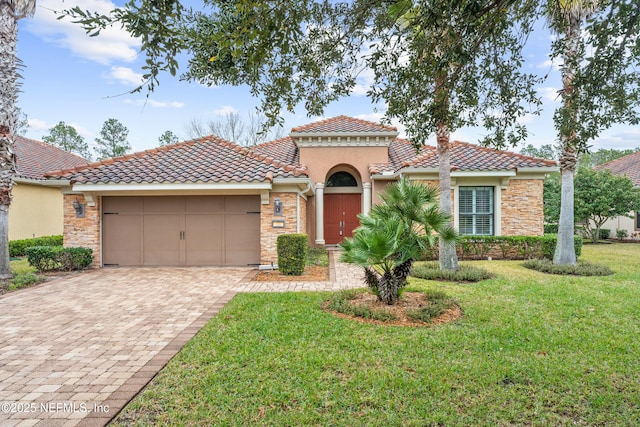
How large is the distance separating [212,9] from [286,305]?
542 cm

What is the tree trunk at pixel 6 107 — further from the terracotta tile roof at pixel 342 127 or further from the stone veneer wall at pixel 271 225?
the terracotta tile roof at pixel 342 127

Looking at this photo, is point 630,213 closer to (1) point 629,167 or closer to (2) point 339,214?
(1) point 629,167

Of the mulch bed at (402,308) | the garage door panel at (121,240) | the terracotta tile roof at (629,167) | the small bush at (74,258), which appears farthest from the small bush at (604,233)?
the small bush at (74,258)

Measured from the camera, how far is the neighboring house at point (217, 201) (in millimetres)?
11680

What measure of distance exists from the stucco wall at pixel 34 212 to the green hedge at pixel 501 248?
19433mm

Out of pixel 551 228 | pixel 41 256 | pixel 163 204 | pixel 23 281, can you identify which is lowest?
pixel 23 281

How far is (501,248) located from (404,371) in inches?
459

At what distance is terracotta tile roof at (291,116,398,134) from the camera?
1728 centimetres

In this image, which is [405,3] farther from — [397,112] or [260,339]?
[260,339]

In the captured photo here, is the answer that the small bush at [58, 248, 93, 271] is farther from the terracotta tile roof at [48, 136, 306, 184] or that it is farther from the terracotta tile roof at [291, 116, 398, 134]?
the terracotta tile roof at [291, 116, 398, 134]

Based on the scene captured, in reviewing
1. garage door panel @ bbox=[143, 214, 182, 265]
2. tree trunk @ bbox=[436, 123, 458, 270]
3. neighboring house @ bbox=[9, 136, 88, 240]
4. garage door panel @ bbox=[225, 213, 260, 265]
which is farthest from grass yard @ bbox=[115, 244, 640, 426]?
neighboring house @ bbox=[9, 136, 88, 240]

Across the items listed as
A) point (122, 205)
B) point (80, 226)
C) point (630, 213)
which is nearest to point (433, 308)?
point (122, 205)

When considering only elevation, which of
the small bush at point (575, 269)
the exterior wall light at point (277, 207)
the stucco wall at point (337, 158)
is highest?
the stucco wall at point (337, 158)

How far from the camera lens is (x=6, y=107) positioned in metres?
9.73
